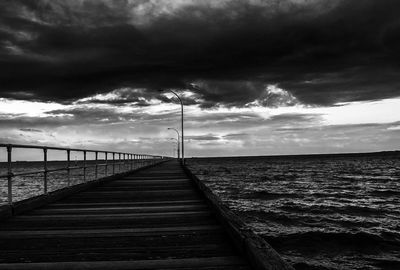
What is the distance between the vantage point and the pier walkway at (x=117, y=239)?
3916 millimetres

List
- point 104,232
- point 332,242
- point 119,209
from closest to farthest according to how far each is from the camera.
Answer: point 104,232 → point 119,209 → point 332,242

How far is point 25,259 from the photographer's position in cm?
407

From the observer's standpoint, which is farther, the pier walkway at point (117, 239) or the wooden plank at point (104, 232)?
the wooden plank at point (104, 232)

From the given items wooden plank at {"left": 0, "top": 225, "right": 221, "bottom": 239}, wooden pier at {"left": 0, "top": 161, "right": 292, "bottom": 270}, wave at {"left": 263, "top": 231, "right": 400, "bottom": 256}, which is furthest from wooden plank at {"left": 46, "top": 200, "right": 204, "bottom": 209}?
wave at {"left": 263, "top": 231, "right": 400, "bottom": 256}

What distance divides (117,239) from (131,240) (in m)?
0.20

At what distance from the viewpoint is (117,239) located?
4.96 m

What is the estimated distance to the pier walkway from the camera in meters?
3.92

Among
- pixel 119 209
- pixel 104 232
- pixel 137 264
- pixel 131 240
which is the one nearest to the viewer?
pixel 137 264

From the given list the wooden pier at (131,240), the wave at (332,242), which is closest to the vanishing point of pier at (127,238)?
the wooden pier at (131,240)

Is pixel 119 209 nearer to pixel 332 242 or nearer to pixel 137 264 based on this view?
pixel 137 264

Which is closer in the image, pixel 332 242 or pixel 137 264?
pixel 137 264

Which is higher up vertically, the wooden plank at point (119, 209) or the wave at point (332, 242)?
the wooden plank at point (119, 209)

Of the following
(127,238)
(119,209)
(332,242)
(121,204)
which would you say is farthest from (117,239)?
(332,242)

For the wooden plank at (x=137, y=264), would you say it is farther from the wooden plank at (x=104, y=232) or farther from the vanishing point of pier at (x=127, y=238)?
the wooden plank at (x=104, y=232)
